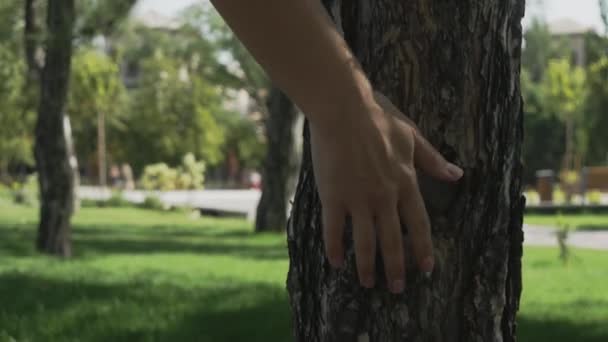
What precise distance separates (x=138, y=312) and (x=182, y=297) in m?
0.78

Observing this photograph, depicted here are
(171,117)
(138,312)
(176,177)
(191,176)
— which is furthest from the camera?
(171,117)

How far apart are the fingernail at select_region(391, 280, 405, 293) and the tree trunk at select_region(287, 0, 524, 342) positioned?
7 cm

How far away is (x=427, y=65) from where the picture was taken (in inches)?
78.1

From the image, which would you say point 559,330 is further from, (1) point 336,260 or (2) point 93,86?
(2) point 93,86

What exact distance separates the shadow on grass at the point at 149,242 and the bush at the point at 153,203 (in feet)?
36.6

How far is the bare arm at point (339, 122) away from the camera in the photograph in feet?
5.29

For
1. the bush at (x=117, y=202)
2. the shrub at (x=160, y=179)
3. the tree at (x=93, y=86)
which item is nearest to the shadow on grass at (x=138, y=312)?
the bush at (x=117, y=202)

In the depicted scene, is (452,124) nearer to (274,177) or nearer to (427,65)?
(427,65)

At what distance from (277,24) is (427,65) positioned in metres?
0.49

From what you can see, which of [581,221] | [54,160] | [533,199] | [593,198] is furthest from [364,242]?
[533,199]

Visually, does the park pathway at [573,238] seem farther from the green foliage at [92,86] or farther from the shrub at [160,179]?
the green foliage at [92,86]

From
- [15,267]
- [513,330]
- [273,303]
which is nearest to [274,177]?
[15,267]

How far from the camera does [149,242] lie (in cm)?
1483

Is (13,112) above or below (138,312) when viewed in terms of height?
above
